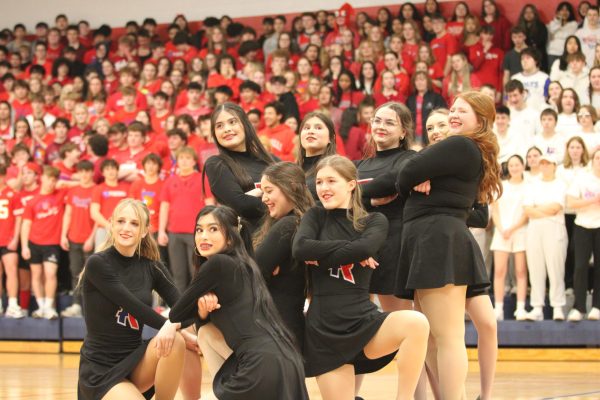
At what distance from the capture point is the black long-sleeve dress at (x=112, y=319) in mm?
4199

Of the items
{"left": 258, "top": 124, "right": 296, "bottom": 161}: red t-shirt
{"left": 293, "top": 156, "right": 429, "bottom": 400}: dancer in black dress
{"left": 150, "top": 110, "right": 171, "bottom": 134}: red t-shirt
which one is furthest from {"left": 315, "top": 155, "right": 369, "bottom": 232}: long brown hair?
{"left": 150, "top": 110, "right": 171, "bottom": 134}: red t-shirt

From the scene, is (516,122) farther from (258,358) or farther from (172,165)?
(258,358)

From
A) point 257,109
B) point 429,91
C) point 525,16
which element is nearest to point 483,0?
point 525,16

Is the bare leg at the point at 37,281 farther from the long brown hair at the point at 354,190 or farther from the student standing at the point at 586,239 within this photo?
the long brown hair at the point at 354,190

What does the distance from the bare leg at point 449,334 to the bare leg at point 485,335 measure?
236 mm

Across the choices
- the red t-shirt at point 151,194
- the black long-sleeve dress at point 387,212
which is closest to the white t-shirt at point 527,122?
the red t-shirt at point 151,194

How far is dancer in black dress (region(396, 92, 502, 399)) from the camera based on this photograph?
4.00 m

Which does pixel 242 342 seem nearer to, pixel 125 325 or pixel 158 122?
pixel 125 325

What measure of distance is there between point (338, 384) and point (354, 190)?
851mm

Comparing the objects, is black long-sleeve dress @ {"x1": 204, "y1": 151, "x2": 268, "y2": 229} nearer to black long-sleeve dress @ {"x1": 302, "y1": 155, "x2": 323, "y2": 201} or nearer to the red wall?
black long-sleeve dress @ {"x1": 302, "y1": 155, "x2": 323, "y2": 201}

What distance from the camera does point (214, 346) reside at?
3.92m

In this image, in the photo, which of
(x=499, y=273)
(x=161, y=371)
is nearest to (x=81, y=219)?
(x=499, y=273)

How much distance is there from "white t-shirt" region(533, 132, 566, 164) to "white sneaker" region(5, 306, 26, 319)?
5161 millimetres

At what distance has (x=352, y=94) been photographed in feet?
32.7
